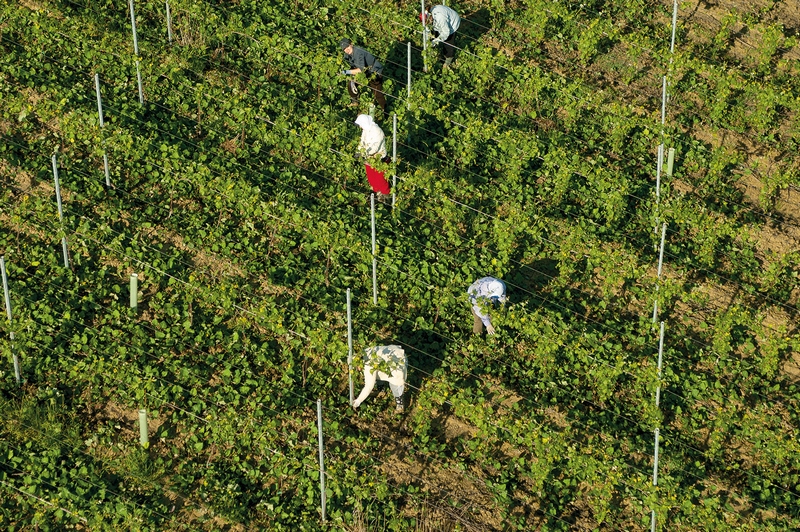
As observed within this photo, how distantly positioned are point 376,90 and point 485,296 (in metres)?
3.25

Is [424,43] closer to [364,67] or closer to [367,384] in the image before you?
[364,67]

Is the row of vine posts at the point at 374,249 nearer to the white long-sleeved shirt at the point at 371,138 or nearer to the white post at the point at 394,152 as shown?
the white post at the point at 394,152

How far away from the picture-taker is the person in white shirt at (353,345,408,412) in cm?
1127

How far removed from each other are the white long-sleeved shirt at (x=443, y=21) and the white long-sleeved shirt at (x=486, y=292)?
12.2ft

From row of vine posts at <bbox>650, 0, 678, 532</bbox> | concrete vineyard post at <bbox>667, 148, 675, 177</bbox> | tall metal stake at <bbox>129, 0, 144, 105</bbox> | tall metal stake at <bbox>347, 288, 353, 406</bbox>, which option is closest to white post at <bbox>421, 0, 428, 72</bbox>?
row of vine posts at <bbox>650, 0, 678, 532</bbox>

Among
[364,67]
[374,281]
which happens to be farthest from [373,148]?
[374,281]

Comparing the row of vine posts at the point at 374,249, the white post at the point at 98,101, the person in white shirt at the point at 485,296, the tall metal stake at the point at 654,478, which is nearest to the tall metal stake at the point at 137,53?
the row of vine posts at the point at 374,249

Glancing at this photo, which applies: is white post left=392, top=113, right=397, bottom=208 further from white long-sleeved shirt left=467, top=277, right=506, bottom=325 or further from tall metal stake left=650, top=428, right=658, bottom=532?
tall metal stake left=650, top=428, right=658, bottom=532

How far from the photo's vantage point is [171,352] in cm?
1192

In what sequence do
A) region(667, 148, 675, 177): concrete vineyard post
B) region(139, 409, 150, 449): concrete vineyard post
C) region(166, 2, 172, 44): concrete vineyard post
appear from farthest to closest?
region(166, 2, 172, 44): concrete vineyard post < region(667, 148, 675, 177): concrete vineyard post < region(139, 409, 150, 449): concrete vineyard post

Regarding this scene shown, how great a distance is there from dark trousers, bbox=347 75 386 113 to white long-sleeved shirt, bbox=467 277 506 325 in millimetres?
2912

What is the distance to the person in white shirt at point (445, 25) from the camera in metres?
14.6

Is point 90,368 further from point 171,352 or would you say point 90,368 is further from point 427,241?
point 427,241

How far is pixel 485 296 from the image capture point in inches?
474
